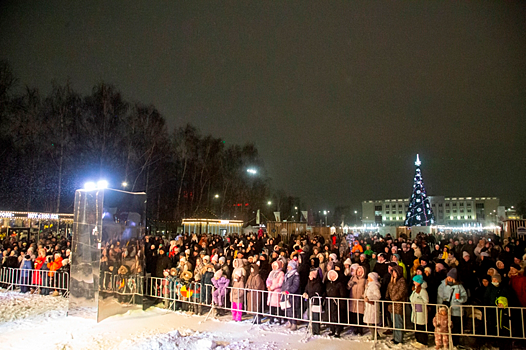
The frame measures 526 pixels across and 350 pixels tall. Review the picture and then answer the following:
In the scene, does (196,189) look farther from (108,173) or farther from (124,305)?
(124,305)

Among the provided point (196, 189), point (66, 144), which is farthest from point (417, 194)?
point (66, 144)

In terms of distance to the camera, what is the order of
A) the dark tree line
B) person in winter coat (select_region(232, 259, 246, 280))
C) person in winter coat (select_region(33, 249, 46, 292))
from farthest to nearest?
the dark tree line, person in winter coat (select_region(33, 249, 46, 292)), person in winter coat (select_region(232, 259, 246, 280))

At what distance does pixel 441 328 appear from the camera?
669 cm

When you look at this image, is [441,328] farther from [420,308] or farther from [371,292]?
[371,292]

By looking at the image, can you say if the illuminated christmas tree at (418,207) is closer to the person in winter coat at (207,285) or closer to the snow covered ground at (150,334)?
the person in winter coat at (207,285)

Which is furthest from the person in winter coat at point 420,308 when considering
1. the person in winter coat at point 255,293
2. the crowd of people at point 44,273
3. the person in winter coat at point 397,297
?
the crowd of people at point 44,273

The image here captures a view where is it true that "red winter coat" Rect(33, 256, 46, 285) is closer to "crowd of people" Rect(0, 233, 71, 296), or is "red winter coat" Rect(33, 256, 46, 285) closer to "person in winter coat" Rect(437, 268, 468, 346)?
"crowd of people" Rect(0, 233, 71, 296)

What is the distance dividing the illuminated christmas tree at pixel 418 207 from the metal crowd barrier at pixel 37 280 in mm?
36297

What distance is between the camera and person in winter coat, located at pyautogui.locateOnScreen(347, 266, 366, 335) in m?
7.55

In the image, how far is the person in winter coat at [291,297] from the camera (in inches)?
317

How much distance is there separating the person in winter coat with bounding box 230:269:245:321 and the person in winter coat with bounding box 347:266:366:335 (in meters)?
2.44

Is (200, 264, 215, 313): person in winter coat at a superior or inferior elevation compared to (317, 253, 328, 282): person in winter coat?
inferior

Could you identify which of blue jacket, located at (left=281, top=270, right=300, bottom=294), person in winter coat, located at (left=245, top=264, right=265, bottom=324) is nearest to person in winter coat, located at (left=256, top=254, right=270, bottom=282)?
person in winter coat, located at (left=245, top=264, right=265, bottom=324)

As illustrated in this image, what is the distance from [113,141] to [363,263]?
22.2 m
